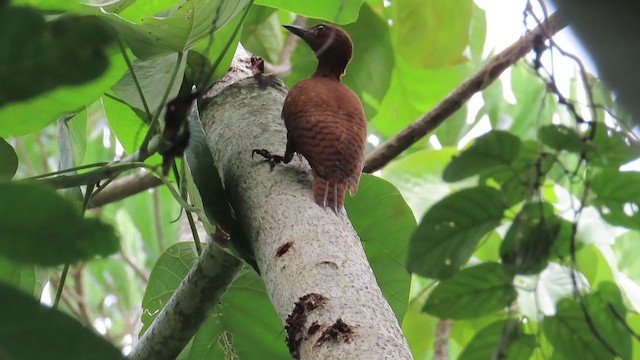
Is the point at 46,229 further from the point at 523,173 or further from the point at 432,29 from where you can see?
the point at 432,29

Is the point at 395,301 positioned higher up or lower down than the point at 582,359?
lower down

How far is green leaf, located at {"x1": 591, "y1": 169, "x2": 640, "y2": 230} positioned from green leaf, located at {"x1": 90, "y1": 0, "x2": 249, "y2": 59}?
0.57m

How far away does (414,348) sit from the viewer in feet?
7.30

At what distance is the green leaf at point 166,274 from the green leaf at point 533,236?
2.22 feet

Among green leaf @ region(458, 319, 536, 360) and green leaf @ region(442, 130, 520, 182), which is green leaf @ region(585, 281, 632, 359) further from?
green leaf @ region(442, 130, 520, 182)

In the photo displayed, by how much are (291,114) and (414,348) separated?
90cm

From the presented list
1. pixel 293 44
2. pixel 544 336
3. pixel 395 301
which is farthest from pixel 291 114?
pixel 293 44

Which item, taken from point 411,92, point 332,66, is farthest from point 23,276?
point 411,92

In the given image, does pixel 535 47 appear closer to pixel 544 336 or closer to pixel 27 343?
pixel 544 336

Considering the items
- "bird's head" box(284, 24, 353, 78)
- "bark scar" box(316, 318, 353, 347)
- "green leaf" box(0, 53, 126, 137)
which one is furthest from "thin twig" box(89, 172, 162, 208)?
"bark scar" box(316, 318, 353, 347)

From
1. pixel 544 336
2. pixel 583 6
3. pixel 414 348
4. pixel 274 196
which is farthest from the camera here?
pixel 414 348

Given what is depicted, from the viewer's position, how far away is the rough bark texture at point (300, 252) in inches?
35.1

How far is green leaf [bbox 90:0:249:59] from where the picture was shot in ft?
3.79

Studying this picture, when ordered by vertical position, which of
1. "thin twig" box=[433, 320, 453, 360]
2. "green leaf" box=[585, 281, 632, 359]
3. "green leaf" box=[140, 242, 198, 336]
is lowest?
"thin twig" box=[433, 320, 453, 360]
